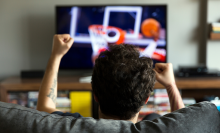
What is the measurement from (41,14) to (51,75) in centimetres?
220

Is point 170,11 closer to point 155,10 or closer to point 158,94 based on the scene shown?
point 155,10

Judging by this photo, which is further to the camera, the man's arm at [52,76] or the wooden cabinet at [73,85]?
the wooden cabinet at [73,85]

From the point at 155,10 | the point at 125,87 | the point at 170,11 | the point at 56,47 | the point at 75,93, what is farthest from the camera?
the point at 170,11

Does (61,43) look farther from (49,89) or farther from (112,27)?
(112,27)

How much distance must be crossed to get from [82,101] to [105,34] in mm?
862

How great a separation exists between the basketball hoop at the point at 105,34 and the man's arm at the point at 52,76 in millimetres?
1858

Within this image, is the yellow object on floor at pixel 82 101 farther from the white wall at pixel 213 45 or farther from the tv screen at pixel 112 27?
the white wall at pixel 213 45

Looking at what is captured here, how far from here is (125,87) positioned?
724mm

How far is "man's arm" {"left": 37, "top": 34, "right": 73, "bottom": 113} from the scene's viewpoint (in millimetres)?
977

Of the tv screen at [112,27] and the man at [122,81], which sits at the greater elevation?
the tv screen at [112,27]

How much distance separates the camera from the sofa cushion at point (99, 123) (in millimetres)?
609

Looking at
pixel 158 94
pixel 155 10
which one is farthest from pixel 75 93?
pixel 155 10

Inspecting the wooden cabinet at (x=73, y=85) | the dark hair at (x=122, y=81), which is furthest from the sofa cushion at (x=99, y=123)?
the wooden cabinet at (x=73, y=85)

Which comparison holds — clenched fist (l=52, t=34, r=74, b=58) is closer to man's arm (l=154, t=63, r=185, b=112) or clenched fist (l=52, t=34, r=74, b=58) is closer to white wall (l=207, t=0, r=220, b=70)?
man's arm (l=154, t=63, r=185, b=112)
